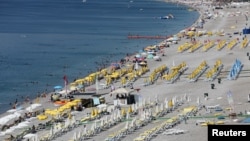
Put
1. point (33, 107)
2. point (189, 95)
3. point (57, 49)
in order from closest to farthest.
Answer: point (33, 107)
point (189, 95)
point (57, 49)

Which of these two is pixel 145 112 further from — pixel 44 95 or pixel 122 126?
pixel 44 95

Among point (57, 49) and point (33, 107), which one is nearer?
point (33, 107)

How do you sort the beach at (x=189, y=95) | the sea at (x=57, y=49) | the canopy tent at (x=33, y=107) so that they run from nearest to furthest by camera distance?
the beach at (x=189, y=95)
the canopy tent at (x=33, y=107)
the sea at (x=57, y=49)

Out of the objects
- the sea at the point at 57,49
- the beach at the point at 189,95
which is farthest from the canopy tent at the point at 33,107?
the sea at the point at 57,49

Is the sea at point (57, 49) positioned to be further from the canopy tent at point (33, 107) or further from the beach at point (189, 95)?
the beach at point (189, 95)

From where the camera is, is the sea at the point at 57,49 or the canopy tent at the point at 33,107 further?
the sea at the point at 57,49

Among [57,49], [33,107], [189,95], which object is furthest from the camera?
[57,49]

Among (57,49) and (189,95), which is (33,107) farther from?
(57,49)

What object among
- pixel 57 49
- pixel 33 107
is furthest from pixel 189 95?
pixel 57 49

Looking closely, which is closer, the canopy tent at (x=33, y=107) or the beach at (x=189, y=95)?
the beach at (x=189, y=95)

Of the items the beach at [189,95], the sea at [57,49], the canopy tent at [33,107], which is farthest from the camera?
the sea at [57,49]

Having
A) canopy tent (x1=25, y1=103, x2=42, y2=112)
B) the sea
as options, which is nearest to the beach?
canopy tent (x1=25, y1=103, x2=42, y2=112)

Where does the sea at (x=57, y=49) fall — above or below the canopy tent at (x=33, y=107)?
above

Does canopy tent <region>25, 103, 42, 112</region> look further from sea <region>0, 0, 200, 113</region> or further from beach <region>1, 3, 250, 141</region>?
sea <region>0, 0, 200, 113</region>
